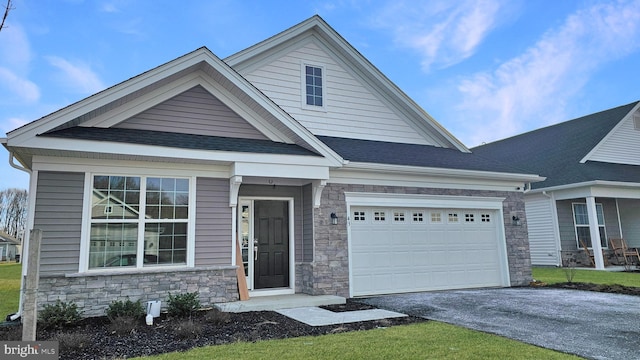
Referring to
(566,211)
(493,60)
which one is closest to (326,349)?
(566,211)

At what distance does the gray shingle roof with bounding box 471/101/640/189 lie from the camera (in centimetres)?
1555

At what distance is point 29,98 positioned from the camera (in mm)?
10508

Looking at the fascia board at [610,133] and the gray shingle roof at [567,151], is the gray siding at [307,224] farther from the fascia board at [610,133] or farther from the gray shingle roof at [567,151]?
the fascia board at [610,133]

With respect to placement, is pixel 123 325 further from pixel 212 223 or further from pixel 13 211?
pixel 13 211

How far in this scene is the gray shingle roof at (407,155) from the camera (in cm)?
980

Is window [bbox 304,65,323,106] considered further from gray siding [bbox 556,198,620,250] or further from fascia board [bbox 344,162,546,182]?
gray siding [bbox 556,198,620,250]

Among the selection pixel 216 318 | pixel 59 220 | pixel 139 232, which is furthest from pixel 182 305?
pixel 59 220

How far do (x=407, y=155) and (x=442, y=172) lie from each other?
1.06 meters

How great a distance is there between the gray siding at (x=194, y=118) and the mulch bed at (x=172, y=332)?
138 inches

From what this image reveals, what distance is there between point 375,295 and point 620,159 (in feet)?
48.0

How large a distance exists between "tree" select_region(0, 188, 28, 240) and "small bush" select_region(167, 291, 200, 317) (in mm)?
59143

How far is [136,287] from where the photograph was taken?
23.2 feet

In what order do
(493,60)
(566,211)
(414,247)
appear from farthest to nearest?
(493,60) → (566,211) → (414,247)

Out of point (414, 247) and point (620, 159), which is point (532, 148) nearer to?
point (620, 159)
